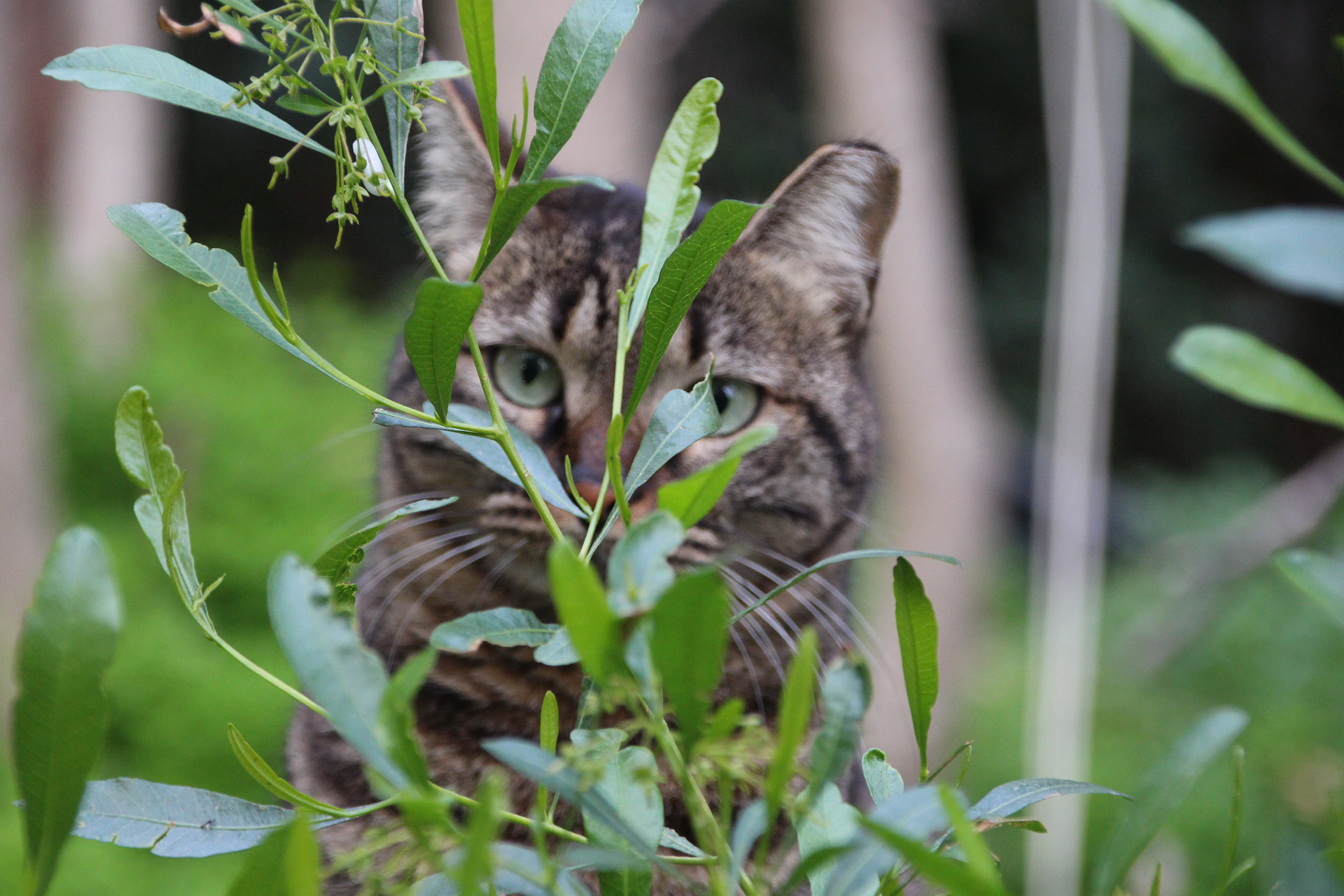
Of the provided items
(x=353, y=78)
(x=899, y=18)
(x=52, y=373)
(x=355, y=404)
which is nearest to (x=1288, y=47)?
(x=899, y=18)

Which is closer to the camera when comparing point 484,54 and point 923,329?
point 484,54

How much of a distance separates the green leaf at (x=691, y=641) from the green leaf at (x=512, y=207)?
0.14 metres

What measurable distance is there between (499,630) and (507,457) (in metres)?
0.08

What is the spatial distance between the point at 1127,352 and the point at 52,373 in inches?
174

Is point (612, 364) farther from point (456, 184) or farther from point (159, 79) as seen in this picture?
point (159, 79)

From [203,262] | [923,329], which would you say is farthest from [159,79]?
[923,329]

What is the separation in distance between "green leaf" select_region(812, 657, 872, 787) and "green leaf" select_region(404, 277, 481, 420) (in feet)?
0.49

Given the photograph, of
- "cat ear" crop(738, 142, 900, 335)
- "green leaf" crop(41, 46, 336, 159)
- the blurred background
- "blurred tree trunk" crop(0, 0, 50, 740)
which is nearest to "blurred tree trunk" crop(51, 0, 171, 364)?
the blurred background

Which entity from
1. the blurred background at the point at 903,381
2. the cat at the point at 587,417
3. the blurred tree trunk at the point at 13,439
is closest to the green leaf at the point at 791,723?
the cat at the point at 587,417

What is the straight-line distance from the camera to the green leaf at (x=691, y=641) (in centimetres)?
28

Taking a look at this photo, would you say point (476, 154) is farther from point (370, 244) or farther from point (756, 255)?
point (370, 244)

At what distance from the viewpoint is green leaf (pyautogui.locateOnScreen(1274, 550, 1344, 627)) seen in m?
0.41

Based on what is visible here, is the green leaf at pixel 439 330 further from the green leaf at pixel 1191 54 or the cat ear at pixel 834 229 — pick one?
the cat ear at pixel 834 229

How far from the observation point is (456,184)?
139cm
